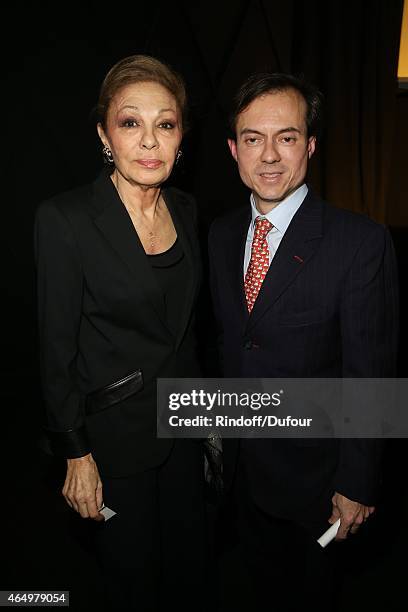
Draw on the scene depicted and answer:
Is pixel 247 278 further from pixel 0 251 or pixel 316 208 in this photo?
pixel 0 251

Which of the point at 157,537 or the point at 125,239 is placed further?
the point at 157,537

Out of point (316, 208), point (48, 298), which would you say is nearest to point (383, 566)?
point (316, 208)

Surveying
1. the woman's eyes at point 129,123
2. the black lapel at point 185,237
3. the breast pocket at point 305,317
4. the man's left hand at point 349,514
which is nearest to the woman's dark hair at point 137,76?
the woman's eyes at point 129,123

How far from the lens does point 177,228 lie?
1.68 m

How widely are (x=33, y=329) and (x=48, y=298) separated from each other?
2449mm

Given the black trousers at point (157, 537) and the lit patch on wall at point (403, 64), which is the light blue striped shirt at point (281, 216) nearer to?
the black trousers at point (157, 537)

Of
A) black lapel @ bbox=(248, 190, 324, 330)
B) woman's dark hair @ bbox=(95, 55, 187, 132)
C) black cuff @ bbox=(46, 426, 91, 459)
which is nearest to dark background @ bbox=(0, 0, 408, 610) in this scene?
black cuff @ bbox=(46, 426, 91, 459)

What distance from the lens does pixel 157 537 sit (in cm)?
164

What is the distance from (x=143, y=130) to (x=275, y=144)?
427 millimetres

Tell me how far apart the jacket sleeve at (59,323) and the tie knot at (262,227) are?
2.02 ft

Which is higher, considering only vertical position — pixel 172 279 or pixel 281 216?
pixel 281 216

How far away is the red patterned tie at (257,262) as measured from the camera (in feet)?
5.24

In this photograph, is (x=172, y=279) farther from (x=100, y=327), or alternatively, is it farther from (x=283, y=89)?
(x=283, y=89)

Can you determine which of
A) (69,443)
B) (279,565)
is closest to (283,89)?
(69,443)
